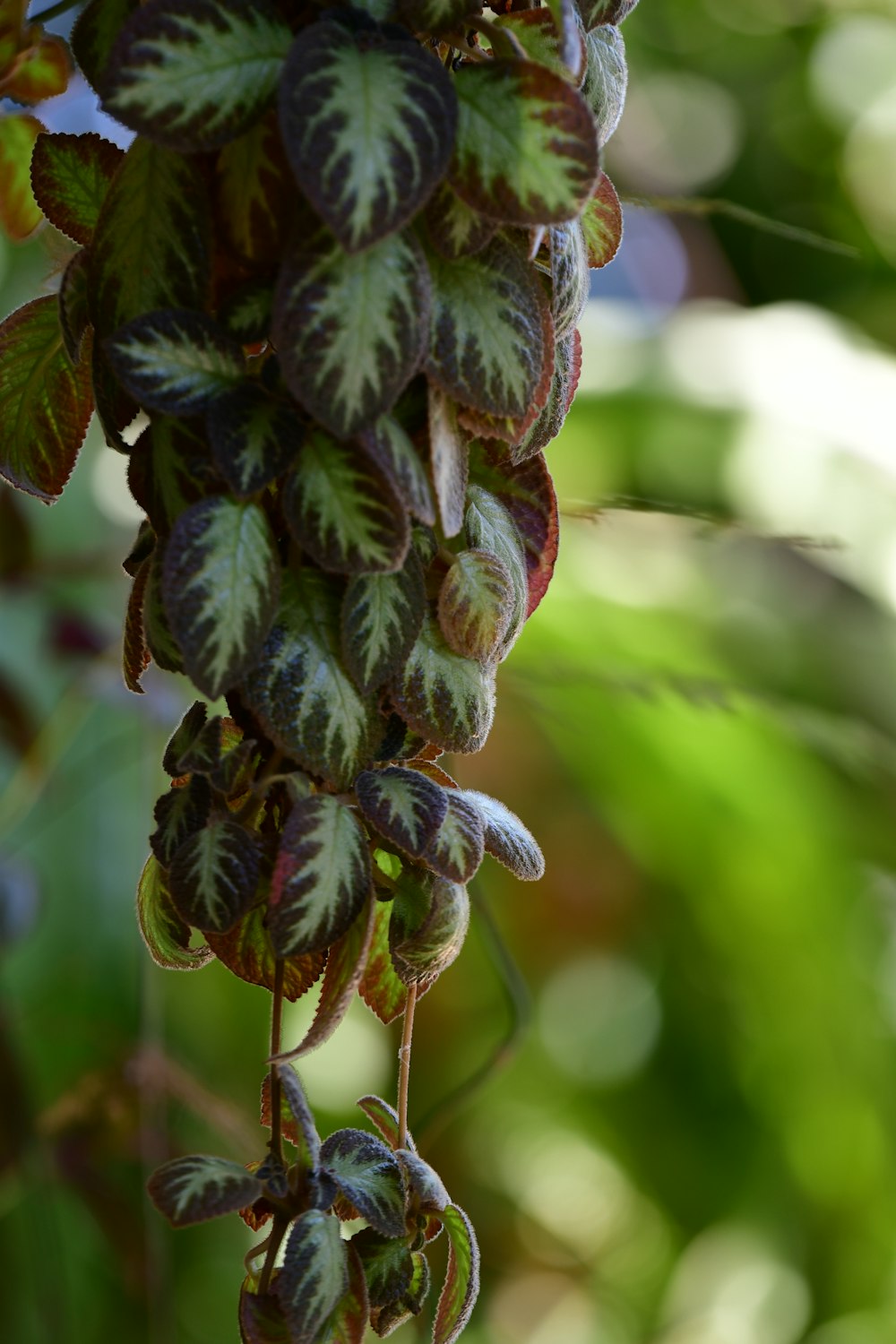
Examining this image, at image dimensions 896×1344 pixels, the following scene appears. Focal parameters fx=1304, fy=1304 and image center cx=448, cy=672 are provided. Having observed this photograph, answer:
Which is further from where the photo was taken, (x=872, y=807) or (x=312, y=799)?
(x=872, y=807)

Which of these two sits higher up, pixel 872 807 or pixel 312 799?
pixel 312 799

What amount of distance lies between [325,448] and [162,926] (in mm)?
118

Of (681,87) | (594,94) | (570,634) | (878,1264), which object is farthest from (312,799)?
(681,87)

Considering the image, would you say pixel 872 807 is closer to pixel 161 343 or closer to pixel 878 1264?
pixel 878 1264

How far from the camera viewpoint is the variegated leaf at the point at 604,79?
1.02ft

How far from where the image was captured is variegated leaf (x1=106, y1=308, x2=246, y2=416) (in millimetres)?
251

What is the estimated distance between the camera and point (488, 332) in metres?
0.27

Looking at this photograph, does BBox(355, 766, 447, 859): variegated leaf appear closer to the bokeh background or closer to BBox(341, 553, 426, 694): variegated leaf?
BBox(341, 553, 426, 694): variegated leaf

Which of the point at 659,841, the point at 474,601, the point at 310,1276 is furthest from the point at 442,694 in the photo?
the point at 659,841

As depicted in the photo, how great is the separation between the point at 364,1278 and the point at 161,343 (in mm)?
207

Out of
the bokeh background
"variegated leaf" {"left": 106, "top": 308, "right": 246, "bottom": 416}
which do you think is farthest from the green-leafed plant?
the bokeh background

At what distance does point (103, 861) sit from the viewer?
4.80 ft

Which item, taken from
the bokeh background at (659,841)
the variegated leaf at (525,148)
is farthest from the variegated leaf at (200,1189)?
the bokeh background at (659,841)

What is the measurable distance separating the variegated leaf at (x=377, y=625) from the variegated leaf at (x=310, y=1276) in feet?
0.38
